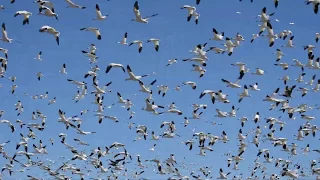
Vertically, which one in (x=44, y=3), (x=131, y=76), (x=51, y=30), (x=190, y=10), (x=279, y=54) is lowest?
(x=131, y=76)

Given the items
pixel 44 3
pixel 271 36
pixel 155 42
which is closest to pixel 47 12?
pixel 44 3

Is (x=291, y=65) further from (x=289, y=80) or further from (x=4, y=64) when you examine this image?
(x=4, y=64)

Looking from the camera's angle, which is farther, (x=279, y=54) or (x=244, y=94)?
(x=279, y=54)

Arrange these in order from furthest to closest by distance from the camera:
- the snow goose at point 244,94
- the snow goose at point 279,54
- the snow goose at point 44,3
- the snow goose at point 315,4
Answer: the snow goose at point 279,54, the snow goose at point 244,94, the snow goose at point 44,3, the snow goose at point 315,4

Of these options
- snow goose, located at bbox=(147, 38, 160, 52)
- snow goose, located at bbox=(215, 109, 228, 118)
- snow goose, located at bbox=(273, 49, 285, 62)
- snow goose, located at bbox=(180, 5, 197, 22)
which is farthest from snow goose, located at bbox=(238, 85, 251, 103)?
snow goose, located at bbox=(147, 38, 160, 52)

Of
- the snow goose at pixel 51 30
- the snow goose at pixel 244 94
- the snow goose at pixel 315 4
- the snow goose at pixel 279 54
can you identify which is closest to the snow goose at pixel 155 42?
the snow goose at pixel 51 30

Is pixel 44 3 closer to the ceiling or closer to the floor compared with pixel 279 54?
closer to the ceiling

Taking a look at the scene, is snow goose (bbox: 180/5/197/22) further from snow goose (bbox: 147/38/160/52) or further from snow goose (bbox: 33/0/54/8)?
snow goose (bbox: 33/0/54/8)

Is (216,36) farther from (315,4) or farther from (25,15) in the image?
(25,15)

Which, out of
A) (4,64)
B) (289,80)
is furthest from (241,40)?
(4,64)

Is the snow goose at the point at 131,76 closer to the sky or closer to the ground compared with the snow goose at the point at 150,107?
closer to the sky

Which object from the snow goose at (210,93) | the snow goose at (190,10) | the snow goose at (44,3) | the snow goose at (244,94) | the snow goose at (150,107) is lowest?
the snow goose at (150,107)

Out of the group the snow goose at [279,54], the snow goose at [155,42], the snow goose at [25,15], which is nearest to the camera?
the snow goose at [25,15]

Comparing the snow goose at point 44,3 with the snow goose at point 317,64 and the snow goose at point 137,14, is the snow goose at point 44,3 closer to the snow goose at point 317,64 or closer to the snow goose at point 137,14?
the snow goose at point 137,14
